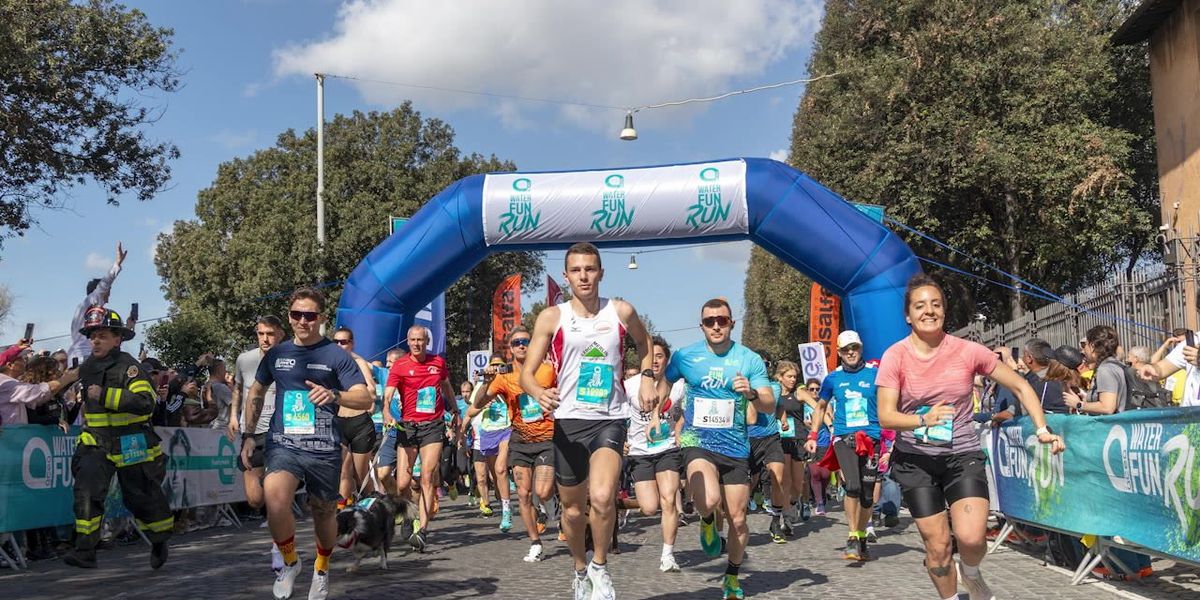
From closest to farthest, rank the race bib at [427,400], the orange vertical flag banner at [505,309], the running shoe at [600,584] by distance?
the running shoe at [600,584], the race bib at [427,400], the orange vertical flag banner at [505,309]

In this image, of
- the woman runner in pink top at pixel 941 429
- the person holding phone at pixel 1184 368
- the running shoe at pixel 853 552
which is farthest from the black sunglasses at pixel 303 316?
the person holding phone at pixel 1184 368

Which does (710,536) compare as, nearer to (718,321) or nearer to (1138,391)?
(718,321)

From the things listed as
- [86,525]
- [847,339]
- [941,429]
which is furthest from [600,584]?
[847,339]

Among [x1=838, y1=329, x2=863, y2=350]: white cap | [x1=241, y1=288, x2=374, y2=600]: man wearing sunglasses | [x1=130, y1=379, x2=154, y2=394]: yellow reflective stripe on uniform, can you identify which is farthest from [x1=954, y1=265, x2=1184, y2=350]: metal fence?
[x1=130, y1=379, x2=154, y2=394]: yellow reflective stripe on uniform

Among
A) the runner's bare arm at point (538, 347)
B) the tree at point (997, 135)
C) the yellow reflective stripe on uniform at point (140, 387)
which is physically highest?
the tree at point (997, 135)

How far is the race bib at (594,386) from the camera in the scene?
6492 millimetres

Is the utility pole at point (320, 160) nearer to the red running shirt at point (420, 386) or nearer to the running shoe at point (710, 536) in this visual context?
the red running shirt at point (420, 386)

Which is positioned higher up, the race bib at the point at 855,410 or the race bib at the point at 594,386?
the race bib at the point at 594,386

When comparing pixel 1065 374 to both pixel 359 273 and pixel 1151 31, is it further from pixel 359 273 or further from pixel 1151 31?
pixel 1151 31

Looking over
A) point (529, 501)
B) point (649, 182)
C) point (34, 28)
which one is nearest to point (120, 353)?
point (529, 501)

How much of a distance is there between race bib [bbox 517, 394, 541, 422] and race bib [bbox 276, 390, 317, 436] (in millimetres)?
3691

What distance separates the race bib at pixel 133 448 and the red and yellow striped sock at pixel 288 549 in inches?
95.4

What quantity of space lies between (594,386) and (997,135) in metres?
22.1

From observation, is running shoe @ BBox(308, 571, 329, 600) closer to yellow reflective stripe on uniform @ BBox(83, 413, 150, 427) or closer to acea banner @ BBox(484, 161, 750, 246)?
yellow reflective stripe on uniform @ BBox(83, 413, 150, 427)
